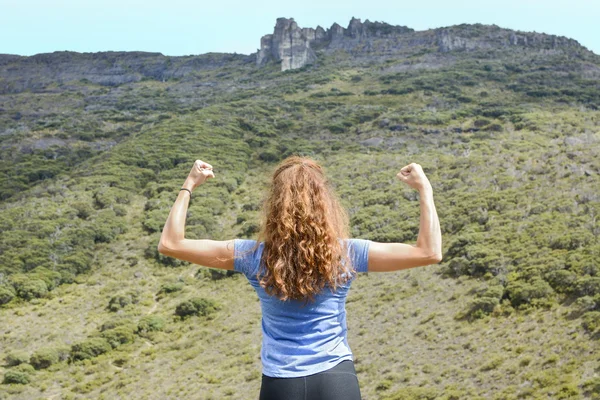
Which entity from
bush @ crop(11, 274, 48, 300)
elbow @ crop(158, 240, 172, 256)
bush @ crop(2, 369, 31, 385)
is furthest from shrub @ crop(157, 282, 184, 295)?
elbow @ crop(158, 240, 172, 256)

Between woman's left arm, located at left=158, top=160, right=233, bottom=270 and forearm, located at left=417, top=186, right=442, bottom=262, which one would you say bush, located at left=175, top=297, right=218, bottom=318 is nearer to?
woman's left arm, located at left=158, top=160, right=233, bottom=270

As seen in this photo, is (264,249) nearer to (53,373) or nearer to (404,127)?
(53,373)

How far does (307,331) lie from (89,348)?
23619 mm

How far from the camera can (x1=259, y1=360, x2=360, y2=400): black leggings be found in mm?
2021

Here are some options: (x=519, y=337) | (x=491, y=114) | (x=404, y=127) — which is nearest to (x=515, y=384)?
(x=519, y=337)

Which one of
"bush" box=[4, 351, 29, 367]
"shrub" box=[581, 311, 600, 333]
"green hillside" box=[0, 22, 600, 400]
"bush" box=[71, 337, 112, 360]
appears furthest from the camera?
"bush" box=[71, 337, 112, 360]

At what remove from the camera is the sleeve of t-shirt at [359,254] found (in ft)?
7.02

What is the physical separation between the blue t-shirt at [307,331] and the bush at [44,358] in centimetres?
2336

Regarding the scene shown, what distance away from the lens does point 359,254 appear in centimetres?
215

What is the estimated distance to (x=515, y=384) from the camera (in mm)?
14453

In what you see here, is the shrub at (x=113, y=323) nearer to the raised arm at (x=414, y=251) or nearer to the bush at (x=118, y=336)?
the bush at (x=118, y=336)

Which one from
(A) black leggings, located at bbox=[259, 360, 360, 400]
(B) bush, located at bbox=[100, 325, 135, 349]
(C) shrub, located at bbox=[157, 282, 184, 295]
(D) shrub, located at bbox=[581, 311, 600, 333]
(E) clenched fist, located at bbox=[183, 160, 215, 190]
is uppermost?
(E) clenched fist, located at bbox=[183, 160, 215, 190]

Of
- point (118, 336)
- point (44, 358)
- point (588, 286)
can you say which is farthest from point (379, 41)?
point (588, 286)

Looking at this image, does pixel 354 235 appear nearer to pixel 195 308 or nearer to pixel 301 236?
pixel 195 308
